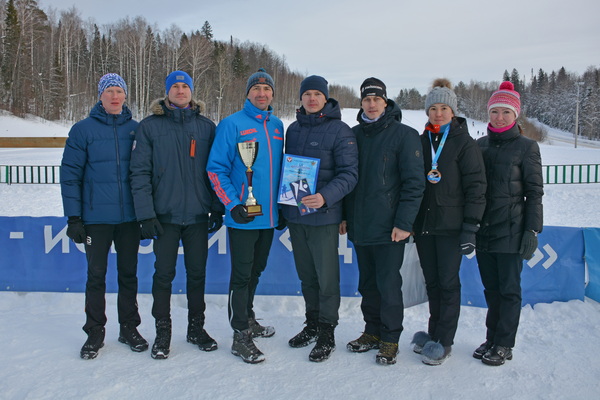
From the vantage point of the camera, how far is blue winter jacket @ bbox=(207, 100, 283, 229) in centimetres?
346

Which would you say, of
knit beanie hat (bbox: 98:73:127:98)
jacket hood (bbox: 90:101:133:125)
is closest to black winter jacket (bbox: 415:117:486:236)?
jacket hood (bbox: 90:101:133:125)

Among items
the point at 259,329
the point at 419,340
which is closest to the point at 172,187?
the point at 259,329

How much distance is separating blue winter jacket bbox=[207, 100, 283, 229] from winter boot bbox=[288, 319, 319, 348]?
38.1 inches

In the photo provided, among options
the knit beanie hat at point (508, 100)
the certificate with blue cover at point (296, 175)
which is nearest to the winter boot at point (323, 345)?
the certificate with blue cover at point (296, 175)

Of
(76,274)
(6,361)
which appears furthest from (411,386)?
(76,274)

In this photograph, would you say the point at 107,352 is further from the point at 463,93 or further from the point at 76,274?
the point at 463,93

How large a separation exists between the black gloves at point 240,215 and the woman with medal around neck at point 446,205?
1.36 meters

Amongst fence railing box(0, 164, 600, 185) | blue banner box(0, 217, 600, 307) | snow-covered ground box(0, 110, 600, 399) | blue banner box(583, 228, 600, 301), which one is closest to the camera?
snow-covered ground box(0, 110, 600, 399)

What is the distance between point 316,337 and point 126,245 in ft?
5.90

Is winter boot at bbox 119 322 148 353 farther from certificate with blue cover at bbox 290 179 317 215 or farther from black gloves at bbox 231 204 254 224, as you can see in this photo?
certificate with blue cover at bbox 290 179 317 215

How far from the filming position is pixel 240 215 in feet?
10.9

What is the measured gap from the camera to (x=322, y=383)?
10.2 feet

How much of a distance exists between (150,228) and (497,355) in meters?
2.85

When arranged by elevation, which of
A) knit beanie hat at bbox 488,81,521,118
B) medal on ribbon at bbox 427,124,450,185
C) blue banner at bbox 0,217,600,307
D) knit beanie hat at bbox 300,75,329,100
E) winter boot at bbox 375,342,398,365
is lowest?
winter boot at bbox 375,342,398,365
